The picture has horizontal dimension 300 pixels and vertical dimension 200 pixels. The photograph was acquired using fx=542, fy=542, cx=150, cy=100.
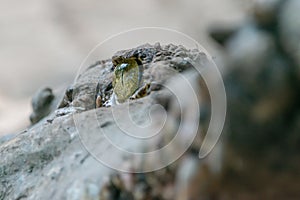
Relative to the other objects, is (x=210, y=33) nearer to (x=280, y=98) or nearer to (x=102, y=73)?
(x=280, y=98)

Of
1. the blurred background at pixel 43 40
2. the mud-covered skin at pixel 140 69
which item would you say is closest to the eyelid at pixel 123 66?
the mud-covered skin at pixel 140 69

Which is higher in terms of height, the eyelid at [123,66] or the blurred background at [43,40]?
the eyelid at [123,66]

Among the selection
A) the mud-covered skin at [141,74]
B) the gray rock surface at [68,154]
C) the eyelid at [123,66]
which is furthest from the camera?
the eyelid at [123,66]

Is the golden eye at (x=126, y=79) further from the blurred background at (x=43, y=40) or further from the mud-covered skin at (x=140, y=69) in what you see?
the blurred background at (x=43, y=40)

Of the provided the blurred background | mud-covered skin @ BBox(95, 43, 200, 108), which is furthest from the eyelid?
the blurred background

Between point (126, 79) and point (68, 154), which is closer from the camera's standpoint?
point (68, 154)

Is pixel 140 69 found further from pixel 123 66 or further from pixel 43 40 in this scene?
pixel 43 40

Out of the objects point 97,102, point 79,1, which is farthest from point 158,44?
point 79,1

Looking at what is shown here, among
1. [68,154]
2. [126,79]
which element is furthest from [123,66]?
[68,154]

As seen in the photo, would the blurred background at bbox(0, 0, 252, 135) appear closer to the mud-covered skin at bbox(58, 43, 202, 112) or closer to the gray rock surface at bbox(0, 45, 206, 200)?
the mud-covered skin at bbox(58, 43, 202, 112)

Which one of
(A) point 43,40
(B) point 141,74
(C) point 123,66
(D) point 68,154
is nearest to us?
(D) point 68,154

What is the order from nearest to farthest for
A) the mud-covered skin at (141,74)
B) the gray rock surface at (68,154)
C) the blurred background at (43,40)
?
the gray rock surface at (68,154) < the mud-covered skin at (141,74) < the blurred background at (43,40)
